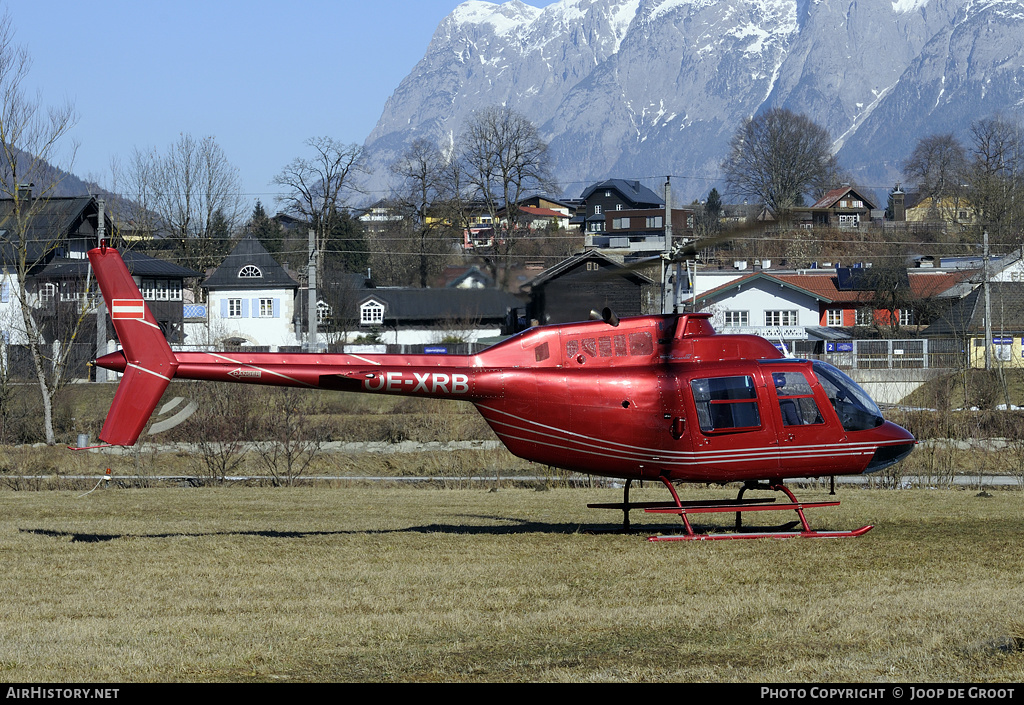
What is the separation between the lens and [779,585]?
12.3 m

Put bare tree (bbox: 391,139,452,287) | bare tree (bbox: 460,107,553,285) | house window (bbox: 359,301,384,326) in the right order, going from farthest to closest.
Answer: house window (bbox: 359,301,384,326) → bare tree (bbox: 460,107,553,285) → bare tree (bbox: 391,139,452,287)

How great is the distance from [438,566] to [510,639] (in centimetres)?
383

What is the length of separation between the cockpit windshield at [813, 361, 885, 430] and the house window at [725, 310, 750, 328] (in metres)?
56.2

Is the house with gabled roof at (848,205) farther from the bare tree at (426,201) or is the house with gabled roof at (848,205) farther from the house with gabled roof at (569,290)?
the house with gabled roof at (569,290)

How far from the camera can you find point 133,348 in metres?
14.5

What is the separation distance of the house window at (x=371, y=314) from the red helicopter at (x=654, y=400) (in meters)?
58.9

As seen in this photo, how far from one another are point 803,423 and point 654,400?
7.72ft

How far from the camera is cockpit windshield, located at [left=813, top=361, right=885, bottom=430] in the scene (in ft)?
51.9

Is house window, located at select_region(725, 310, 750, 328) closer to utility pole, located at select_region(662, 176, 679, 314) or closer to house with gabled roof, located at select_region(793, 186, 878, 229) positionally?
utility pole, located at select_region(662, 176, 679, 314)

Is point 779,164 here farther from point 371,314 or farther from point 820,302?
point 371,314

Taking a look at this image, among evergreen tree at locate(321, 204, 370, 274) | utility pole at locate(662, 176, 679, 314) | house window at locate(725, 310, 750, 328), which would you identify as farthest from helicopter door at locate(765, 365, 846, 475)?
house window at locate(725, 310, 750, 328)

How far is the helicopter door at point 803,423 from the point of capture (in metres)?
15.6

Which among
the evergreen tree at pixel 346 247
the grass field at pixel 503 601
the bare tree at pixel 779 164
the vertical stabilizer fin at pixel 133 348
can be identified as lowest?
the grass field at pixel 503 601

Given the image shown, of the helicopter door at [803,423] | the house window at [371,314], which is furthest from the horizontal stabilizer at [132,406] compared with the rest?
the house window at [371,314]
